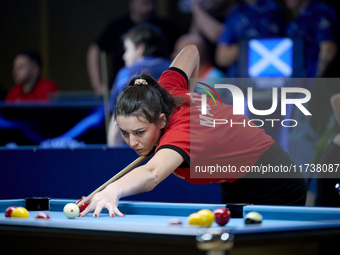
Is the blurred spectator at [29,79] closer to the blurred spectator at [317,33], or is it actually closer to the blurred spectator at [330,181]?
the blurred spectator at [317,33]

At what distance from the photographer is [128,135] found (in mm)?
1800

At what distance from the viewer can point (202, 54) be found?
5414mm

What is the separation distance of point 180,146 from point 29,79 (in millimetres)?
4450

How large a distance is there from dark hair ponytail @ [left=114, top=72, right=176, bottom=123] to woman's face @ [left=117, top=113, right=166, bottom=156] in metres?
0.02

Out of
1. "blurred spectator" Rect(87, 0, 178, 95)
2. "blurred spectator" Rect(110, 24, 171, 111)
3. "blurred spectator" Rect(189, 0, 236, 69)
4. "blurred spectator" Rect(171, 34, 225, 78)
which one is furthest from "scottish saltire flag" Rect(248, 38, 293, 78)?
"blurred spectator" Rect(87, 0, 178, 95)

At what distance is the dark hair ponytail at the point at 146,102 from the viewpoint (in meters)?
1.74

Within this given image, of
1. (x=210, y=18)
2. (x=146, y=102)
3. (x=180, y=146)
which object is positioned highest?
(x=210, y=18)

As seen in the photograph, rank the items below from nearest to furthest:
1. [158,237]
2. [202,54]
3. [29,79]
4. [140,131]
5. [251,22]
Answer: [158,237] < [140,131] < [251,22] < [202,54] < [29,79]

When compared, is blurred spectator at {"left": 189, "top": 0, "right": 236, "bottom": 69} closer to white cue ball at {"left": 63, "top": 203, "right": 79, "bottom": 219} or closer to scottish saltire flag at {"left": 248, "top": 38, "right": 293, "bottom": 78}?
scottish saltire flag at {"left": 248, "top": 38, "right": 293, "bottom": 78}

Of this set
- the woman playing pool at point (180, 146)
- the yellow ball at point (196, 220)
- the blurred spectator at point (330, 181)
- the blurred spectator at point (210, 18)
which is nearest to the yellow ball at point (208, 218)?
the yellow ball at point (196, 220)

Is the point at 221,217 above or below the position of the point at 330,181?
above

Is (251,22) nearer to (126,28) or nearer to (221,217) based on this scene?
(126,28)

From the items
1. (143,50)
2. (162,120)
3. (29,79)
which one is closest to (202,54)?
(143,50)

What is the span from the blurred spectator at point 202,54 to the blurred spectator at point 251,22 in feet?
0.86
